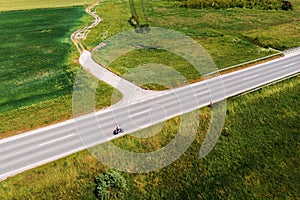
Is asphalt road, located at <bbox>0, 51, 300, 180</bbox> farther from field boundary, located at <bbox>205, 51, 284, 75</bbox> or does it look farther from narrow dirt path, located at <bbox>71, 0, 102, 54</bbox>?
narrow dirt path, located at <bbox>71, 0, 102, 54</bbox>

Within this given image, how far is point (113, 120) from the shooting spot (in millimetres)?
47156

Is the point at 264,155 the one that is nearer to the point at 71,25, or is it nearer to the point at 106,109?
the point at 106,109

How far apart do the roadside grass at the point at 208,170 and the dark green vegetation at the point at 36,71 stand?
1187 cm

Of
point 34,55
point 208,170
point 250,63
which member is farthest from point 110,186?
point 34,55

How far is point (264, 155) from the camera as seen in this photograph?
43.8 m

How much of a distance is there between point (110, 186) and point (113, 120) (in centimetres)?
1311

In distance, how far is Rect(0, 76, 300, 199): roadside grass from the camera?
37125mm

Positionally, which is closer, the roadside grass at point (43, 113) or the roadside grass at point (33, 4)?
the roadside grass at point (43, 113)

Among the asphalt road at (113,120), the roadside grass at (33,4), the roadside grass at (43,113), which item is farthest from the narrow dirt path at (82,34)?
the asphalt road at (113,120)

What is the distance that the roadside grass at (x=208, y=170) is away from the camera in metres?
37.1

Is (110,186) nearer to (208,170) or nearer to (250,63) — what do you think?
(208,170)

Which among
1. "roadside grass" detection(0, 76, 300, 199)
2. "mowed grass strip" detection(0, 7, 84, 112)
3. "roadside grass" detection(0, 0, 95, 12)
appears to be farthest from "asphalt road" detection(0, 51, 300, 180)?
"roadside grass" detection(0, 0, 95, 12)

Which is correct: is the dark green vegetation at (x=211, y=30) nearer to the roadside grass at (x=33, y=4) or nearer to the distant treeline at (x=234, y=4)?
the distant treeline at (x=234, y=4)

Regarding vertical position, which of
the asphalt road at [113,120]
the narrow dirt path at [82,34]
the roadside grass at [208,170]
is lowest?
the roadside grass at [208,170]
